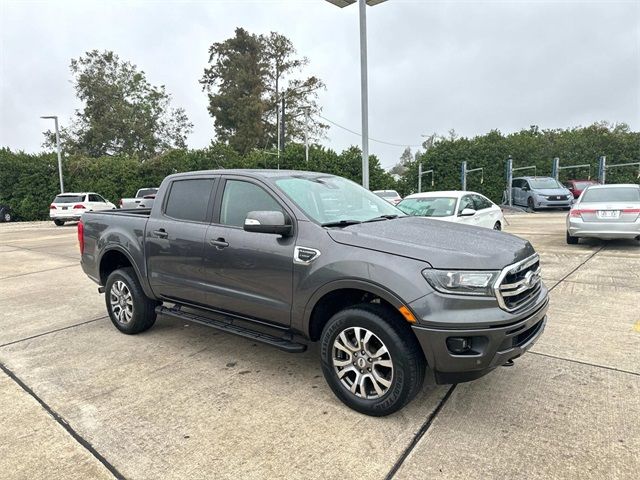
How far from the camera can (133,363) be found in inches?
160

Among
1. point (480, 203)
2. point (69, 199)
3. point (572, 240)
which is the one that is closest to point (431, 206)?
point (480, 203)

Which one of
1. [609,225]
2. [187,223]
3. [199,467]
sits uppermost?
[187,223]

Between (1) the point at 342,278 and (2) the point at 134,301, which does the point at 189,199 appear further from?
(1) the point at 342,278

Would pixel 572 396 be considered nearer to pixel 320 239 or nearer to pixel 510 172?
pixel 320 239

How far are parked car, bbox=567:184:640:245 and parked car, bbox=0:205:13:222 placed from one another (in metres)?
28.8

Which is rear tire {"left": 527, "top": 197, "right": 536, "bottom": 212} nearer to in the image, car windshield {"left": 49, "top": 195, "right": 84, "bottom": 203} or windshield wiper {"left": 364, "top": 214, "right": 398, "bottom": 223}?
windshield wiper {"left": 364, "top": 214, "right": 398, "bottom": 223}

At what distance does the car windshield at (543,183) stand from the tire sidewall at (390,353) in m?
20.3

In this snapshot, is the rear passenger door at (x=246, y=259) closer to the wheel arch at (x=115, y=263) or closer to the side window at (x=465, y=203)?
the wheel arch at (x=115, y=263)

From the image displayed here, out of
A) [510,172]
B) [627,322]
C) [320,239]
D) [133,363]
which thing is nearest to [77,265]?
[133,363]

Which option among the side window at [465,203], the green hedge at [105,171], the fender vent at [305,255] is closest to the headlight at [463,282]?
the fender vent at [305,255]

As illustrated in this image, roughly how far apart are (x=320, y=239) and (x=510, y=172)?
21.6 m

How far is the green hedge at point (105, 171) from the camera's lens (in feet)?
81.6

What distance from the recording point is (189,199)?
433cm

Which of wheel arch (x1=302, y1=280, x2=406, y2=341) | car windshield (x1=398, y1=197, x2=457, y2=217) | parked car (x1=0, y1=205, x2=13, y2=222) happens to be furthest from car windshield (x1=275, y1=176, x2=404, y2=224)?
parked car (x1=0, y1=205, x2=13, y2=222)
